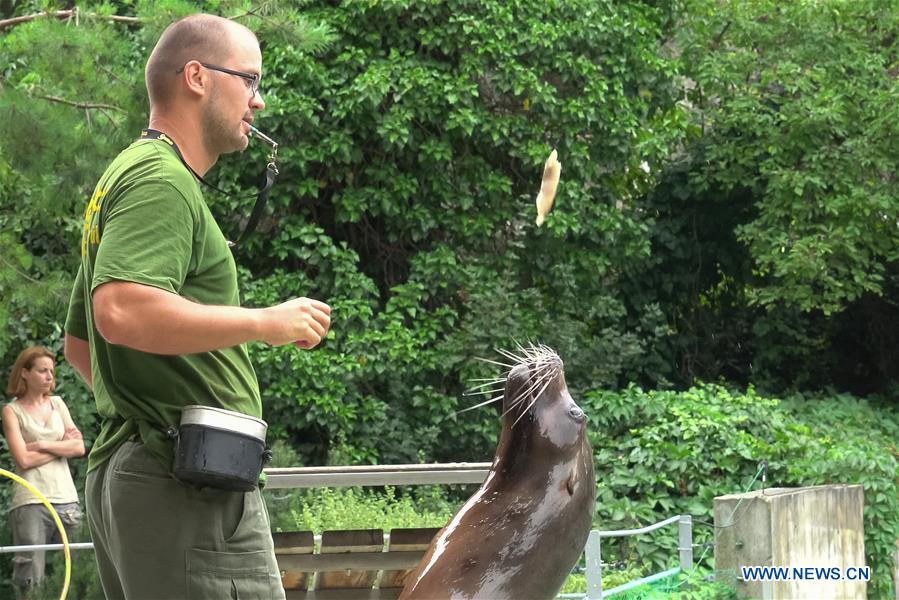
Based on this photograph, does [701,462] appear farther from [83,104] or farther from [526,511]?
[526,511]

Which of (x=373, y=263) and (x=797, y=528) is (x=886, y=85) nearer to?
(x=373, y=263)

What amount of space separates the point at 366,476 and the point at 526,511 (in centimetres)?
192

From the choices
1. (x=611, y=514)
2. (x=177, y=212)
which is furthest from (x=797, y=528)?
(x=177, y=212)

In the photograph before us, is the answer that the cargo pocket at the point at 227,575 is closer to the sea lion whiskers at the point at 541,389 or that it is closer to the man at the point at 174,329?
the man at the point at 174,329

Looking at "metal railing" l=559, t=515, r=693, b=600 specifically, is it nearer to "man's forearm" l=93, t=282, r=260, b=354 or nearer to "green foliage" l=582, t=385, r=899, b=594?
"green foliage" l=582, t=385, r=899, b=594

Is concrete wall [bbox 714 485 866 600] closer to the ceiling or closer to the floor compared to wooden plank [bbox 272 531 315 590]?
closer to the floor

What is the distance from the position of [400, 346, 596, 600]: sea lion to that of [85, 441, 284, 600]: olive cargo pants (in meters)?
0.48

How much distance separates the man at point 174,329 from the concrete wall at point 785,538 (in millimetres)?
4653

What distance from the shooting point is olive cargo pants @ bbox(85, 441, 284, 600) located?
2.29 meters

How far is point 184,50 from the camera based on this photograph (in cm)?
243

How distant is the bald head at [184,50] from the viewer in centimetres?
243

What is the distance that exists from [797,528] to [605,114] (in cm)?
582

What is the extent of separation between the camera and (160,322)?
212 centimetres

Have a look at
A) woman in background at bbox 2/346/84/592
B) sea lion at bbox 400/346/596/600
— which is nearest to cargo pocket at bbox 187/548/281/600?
sea lion at bbox 400/346/596/600
